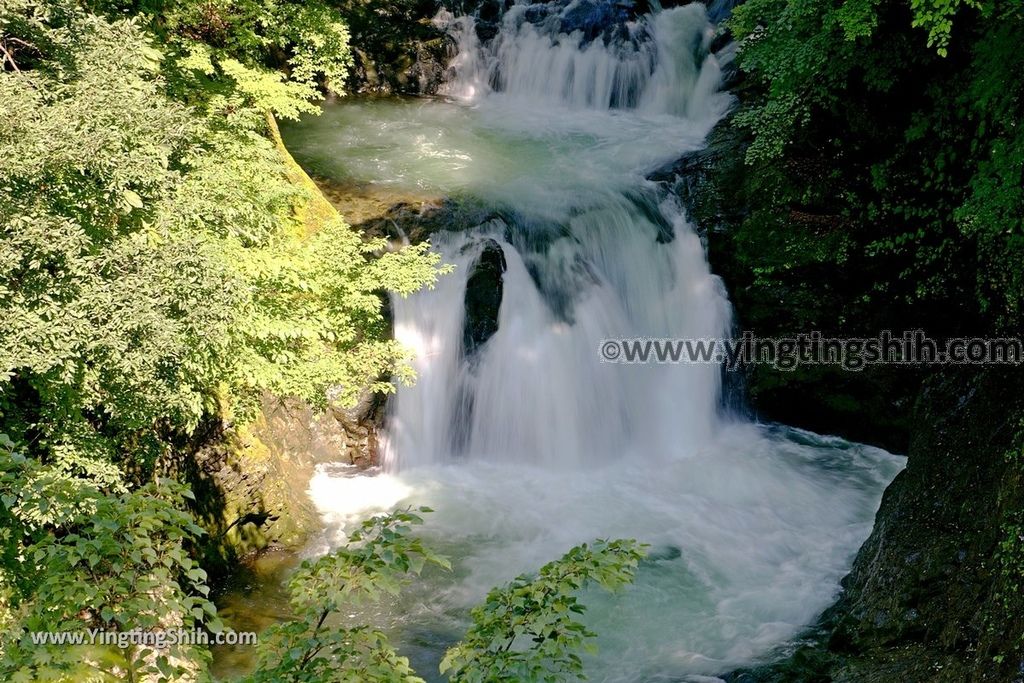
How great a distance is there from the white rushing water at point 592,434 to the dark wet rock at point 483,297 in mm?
122

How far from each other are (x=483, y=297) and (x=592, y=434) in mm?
2504

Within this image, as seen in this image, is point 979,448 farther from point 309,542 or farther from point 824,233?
point 309,542

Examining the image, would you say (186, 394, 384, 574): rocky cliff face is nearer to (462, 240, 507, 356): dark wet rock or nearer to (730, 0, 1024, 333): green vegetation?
(462, 240, 507, 356): dark wet rock

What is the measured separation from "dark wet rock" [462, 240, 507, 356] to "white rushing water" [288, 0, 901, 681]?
12cm

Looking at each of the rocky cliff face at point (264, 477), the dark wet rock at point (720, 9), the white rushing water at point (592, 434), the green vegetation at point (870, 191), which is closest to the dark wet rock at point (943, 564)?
the white rushing water at point (592, 434)

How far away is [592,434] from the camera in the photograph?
11.0 meters

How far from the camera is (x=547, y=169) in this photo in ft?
44.3

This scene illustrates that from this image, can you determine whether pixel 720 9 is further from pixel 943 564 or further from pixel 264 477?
pixel 943 564

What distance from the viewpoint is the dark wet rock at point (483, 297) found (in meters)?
10.8

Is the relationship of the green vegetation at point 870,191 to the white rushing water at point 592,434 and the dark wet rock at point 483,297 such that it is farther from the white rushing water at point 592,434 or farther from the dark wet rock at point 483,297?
the dark wet rock at point 483,297

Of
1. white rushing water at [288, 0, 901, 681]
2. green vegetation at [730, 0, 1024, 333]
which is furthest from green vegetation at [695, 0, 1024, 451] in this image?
white rushing water at [288, 0, 901, 681]

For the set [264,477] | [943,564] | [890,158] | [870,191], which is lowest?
[264,477]

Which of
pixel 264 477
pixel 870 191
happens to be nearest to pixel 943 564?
pixel 870 191

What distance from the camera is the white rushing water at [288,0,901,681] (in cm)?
771
